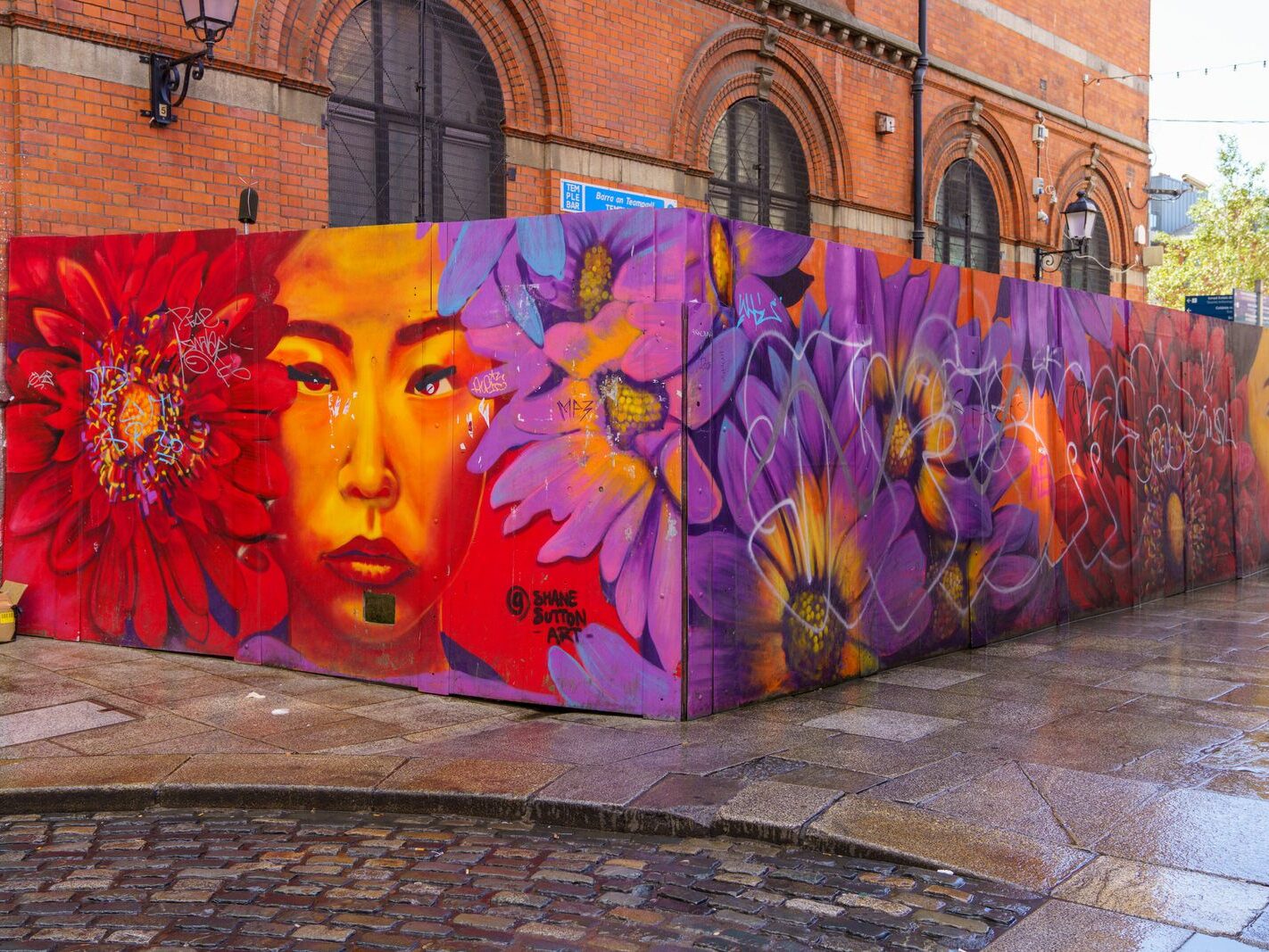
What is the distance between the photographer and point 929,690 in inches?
288

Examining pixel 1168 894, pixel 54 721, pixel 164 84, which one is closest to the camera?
pixel 1168 894

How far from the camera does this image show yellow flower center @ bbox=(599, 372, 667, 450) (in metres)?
6.44

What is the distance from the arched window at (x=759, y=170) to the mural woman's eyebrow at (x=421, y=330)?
778 centimetres

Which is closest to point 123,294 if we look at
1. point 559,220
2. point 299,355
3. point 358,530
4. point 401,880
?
point 299,355

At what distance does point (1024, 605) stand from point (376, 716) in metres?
5.19

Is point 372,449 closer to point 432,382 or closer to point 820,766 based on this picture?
point 432,382

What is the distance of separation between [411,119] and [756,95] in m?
5.30

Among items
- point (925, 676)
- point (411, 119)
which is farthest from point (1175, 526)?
point (411, 119)

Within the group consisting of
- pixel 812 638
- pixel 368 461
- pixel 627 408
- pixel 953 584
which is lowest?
pixel 812 638

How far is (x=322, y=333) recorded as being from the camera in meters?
7.42

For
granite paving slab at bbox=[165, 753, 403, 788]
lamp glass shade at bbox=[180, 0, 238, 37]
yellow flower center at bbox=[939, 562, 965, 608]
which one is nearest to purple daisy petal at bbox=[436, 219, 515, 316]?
granite paving slab at bbox=[165, 753, 403, 788]

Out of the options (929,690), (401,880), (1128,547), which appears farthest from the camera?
(1128,547)

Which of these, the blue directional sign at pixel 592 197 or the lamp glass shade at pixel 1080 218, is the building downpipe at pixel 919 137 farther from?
the blue directional sign at pixel 592 197

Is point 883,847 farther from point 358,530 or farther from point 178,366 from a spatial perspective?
point 178,366
